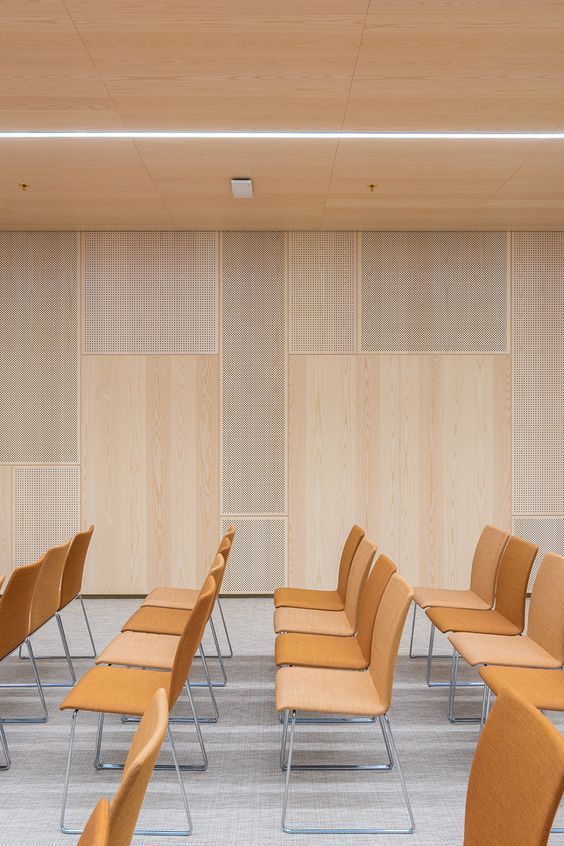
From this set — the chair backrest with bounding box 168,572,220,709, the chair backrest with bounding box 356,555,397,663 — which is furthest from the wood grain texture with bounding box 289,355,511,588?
the chair backrest with bounding box 168,572,220,709

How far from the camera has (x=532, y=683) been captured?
3270mm

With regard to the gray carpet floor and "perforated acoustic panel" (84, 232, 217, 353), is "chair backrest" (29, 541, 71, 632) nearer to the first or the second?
the gray carpet floor

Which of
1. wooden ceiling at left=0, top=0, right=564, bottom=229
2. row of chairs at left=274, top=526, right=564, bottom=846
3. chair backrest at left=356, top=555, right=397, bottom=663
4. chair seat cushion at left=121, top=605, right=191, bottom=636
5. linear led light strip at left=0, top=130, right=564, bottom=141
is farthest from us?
linear led light strip at left=0, top=130, right=564, bottom=141

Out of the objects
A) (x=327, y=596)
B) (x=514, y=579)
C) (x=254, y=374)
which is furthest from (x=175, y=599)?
(x=254, y=374)

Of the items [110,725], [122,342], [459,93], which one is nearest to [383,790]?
[110,725]

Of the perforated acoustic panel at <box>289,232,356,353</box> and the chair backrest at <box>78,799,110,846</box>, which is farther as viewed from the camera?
the perforated acoustic panel at <box>289,232,356,353</box>

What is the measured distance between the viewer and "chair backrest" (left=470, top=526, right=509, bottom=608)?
4.63 m

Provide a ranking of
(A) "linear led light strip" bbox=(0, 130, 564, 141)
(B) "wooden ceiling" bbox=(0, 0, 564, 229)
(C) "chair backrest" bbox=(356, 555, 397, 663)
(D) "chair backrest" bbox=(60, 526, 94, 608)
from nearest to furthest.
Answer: (B) "wooden ceiling" bbox=(0, 0, 564, 229)
(C) "chair backrest" bbox=(356, 555, 397, 663)
(A) "linear led light strip" bbox=(0, 130, 564, 141)
(D) "chair backrest" bbox=(60, 526, 94, 608)

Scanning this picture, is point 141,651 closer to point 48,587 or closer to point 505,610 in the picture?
point 48,587

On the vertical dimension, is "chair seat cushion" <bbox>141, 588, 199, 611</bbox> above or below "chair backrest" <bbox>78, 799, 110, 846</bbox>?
below

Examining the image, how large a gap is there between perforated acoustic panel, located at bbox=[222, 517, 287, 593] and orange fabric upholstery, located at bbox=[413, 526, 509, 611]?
2.13m

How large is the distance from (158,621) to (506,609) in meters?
2.00

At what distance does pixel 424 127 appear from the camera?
4.39 metres

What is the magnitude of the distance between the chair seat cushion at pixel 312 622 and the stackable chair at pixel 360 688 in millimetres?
618
